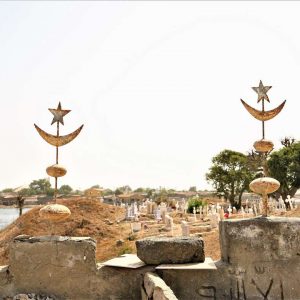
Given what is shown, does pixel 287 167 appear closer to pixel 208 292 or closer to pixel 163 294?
pixel 208 292

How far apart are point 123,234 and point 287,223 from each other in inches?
735

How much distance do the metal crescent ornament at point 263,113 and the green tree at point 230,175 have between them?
137 ft

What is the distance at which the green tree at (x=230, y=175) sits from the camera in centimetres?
4762

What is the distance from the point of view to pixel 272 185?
5.97 meters

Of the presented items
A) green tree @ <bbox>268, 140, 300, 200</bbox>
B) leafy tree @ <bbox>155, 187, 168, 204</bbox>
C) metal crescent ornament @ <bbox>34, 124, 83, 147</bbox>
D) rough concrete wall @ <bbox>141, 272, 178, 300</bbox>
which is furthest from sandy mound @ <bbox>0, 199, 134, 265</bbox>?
green tree @ <bbox>268, 140, 300, 200</bbox>

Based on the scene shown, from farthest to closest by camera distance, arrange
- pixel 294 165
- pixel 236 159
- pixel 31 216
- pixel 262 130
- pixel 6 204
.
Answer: pixel 6 204 < pixel 236 159 < pixel 294 165 < pixel 31 216 < pixel 262 130

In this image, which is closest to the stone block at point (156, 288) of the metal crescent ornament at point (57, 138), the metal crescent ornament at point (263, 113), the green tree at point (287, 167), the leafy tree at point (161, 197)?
the metal crescent ornament at point (57, 138)

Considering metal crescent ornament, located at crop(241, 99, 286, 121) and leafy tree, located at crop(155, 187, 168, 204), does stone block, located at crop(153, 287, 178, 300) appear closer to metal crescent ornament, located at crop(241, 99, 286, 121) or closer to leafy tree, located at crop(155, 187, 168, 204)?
metal crescent ornament, located at crop(241, 99, 286, 121)

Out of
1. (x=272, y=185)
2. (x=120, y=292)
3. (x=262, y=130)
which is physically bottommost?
(x=120, y=292)

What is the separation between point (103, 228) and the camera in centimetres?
2556

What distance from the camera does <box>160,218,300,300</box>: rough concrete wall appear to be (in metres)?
5.86

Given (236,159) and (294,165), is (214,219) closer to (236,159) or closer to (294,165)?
(294,165)

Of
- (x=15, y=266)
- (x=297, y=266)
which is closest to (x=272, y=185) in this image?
(x=297, y=266)

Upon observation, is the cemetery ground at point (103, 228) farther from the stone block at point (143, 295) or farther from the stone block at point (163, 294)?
the stone block at point (163, 294)
